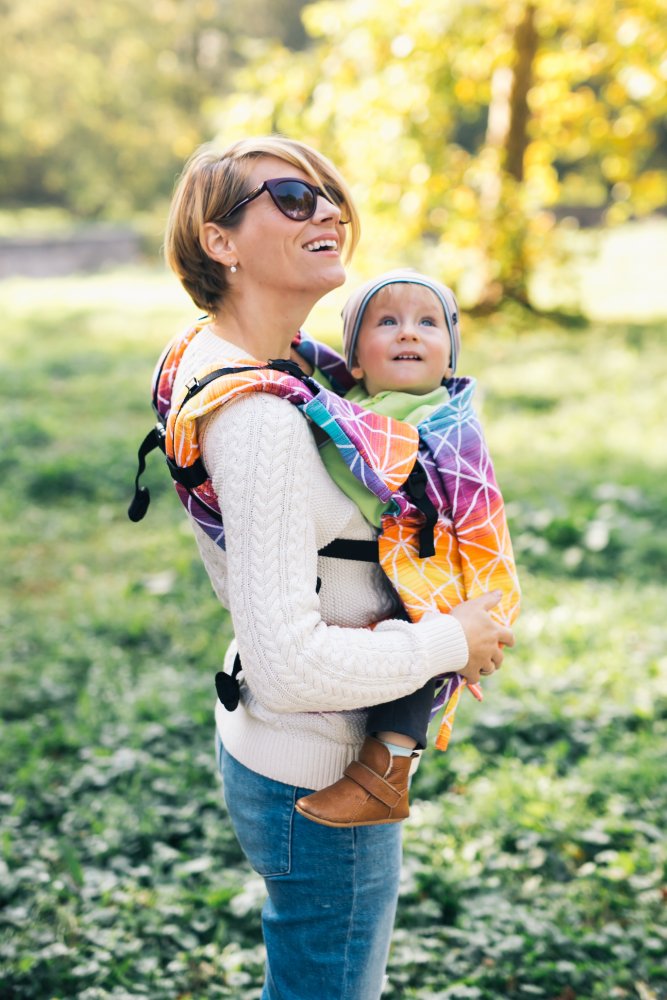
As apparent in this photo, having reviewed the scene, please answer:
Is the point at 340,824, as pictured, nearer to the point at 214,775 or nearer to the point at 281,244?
the point at 281,244

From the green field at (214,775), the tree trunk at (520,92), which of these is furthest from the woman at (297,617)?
the tree trunk at (520,92)

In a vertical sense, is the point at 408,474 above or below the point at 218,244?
below

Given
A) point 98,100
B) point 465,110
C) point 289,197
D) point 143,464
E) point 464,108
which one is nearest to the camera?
point 289,197

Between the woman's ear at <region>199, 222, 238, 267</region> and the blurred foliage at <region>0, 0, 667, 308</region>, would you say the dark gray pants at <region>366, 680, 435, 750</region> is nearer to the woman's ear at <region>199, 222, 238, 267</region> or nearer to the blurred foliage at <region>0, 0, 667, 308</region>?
the woman's ear at <region>199, 222, 238, 267</region>

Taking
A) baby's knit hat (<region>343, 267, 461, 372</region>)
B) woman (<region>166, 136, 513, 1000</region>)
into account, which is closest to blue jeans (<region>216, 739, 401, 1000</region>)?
woman (<region>166, 136, 513, 1000</region>)

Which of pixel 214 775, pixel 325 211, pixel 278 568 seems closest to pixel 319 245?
pixel 325 211

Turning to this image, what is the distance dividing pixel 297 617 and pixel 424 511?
1.09ft

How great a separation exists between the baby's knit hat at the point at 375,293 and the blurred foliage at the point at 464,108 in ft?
28.8

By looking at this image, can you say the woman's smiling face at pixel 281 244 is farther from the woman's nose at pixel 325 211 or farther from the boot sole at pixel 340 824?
the boot sole at pixel 340 824

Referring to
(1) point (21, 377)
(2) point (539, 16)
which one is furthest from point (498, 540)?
(2) point (539, 16)

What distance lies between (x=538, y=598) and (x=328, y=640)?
367 centimetres

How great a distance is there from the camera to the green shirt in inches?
64.3

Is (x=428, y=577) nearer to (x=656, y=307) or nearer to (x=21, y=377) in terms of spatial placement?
(x=21, y=377)

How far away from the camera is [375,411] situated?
1.91 m
